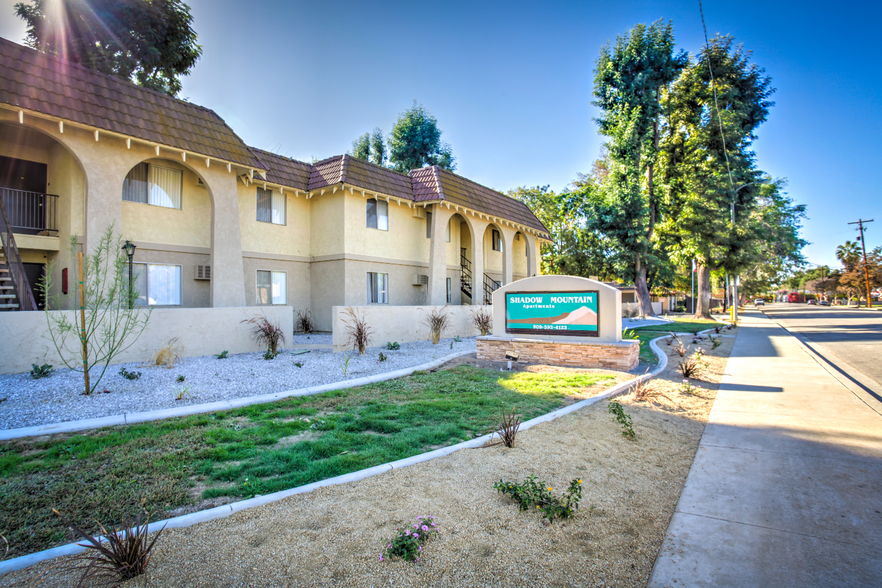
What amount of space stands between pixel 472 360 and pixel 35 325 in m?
9.59

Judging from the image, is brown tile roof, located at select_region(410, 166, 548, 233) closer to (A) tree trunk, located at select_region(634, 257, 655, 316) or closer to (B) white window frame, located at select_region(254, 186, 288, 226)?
(B) white window frame, located at select_region(254, 186, 288, 226)

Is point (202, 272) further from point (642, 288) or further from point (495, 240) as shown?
point (642, 288)

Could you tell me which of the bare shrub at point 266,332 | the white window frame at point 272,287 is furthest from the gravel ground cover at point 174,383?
the white window frame at point 272,287

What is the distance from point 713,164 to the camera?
27.7 metres

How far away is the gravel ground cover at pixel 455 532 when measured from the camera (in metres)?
2.65

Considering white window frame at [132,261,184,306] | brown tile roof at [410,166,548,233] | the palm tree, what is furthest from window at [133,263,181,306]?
the palm tree

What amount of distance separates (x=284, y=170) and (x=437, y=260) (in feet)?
23.7

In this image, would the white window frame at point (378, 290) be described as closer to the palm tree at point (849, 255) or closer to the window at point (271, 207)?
the window at point (271, 207)

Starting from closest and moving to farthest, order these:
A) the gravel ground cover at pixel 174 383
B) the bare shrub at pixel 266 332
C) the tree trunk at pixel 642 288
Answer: the gravel ground cover at pixel 174 383 < the bare shrub at pixel 266 332 < the tree trunk at pixel 642 288

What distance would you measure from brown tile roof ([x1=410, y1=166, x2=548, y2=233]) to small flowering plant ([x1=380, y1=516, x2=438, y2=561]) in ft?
54.1

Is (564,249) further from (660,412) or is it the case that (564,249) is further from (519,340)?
(660,412)

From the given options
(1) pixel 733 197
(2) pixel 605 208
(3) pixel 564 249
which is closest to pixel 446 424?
(2) pixel 605 208

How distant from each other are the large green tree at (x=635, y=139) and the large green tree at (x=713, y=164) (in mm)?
1124

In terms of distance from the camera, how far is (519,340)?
11.3m
